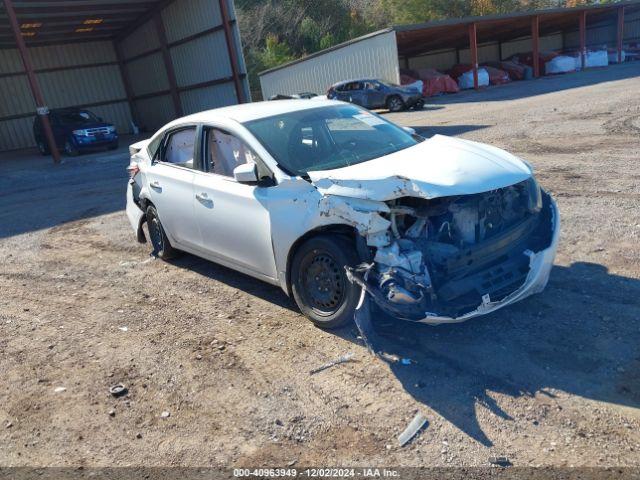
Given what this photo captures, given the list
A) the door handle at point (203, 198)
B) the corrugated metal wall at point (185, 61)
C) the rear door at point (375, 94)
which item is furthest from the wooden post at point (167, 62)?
the door handle at point (203, 198)

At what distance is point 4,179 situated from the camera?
17500 mm

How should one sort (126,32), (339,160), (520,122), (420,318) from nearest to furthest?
(420,318) < (339,160) < (520,122) < (126,32)

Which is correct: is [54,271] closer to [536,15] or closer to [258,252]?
[258,252]

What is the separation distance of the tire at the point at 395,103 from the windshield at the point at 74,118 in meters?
12.9

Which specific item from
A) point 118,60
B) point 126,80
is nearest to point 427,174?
point 126,80

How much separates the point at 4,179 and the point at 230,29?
977 centimetres

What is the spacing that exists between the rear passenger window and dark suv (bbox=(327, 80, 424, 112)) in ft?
63.3

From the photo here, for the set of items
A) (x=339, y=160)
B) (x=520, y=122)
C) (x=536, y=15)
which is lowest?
(x=520, y=122)

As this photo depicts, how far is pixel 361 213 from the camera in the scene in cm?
371

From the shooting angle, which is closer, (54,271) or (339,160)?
(339,160)

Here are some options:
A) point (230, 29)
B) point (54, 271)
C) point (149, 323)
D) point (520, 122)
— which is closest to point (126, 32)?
point (230, 29)

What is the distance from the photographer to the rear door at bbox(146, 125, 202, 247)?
17.4 feet

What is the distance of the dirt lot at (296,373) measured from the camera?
300 centimetres

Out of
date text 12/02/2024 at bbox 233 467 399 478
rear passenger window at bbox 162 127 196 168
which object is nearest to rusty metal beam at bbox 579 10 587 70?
rear passenger window at bbox 162 127 196 168
